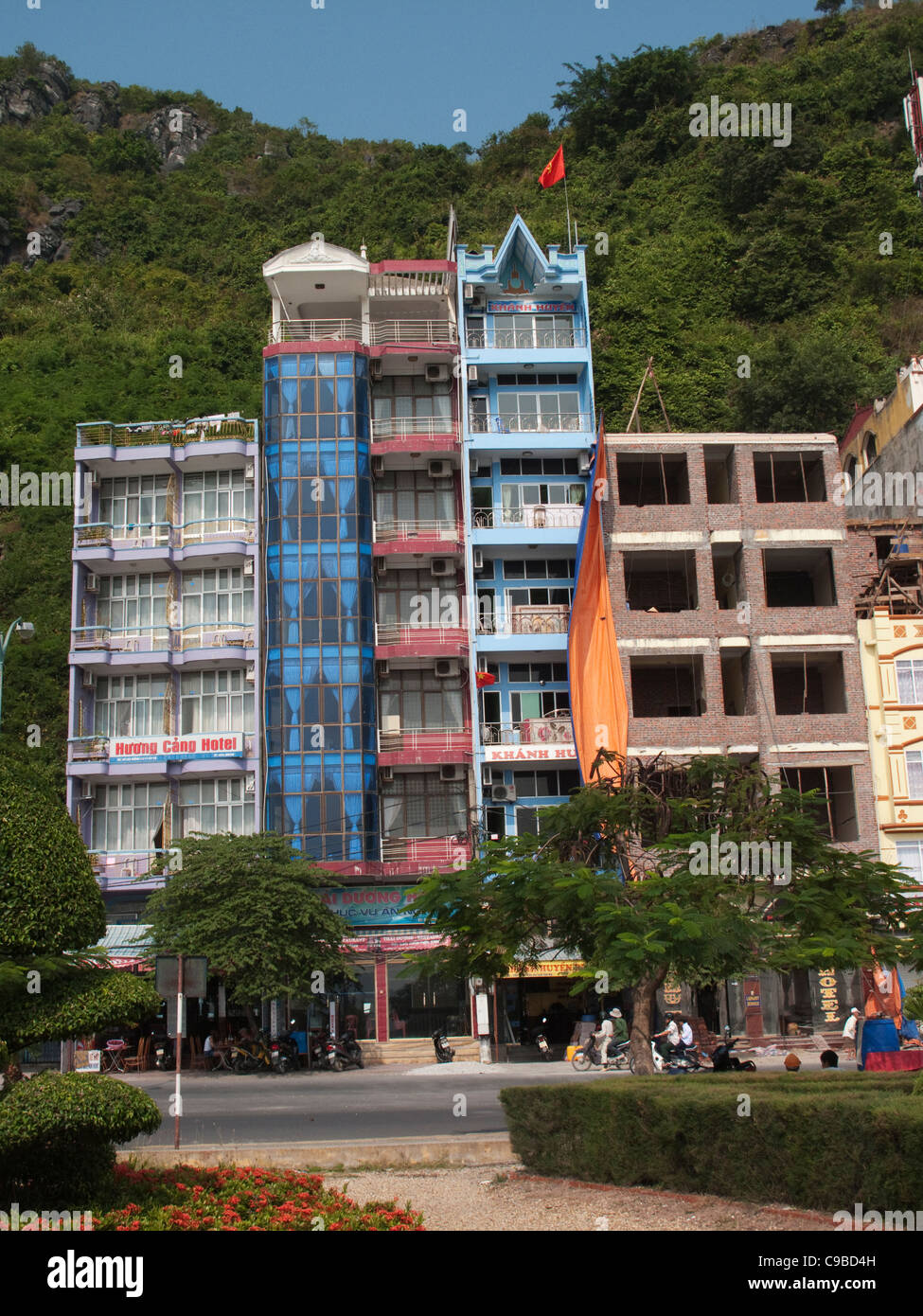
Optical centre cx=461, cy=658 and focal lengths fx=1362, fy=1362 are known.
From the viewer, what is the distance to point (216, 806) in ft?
140

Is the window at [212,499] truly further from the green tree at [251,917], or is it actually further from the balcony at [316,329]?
the green tree at [251,917]

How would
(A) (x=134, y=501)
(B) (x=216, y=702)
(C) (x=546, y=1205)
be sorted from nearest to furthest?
1. (C) (x=546, y=1205)
2. (B) (x=216, y=702)
3. (A) (x=134, y=501)

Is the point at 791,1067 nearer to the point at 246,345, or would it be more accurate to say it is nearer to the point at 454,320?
the point at 454,320

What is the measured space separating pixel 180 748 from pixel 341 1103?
18.1 metres

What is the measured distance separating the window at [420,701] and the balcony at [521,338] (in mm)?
12166

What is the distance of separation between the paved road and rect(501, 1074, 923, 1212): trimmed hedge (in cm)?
152

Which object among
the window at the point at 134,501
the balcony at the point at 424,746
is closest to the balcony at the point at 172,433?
the window at the point at 134,501

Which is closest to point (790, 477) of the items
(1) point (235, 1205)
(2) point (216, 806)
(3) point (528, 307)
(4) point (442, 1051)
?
(3) point (528, 307)

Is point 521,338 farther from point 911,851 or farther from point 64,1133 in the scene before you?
point 64,1133

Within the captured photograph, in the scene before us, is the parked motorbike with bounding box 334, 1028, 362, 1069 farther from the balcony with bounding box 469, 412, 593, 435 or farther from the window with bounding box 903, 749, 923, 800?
the balcony with bounding box 469, 412, 593, 435

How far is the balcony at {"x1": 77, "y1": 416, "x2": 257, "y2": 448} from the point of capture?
4600 cm

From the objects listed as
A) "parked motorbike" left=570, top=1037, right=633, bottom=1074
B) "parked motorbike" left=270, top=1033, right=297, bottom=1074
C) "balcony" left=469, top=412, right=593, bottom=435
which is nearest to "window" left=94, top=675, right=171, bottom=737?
"parked motorbike" left=270, top=1033, right=297, bottom=1074

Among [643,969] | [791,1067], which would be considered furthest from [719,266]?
[643,969]

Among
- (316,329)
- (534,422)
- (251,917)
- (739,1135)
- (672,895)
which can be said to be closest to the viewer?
(739,1135)
